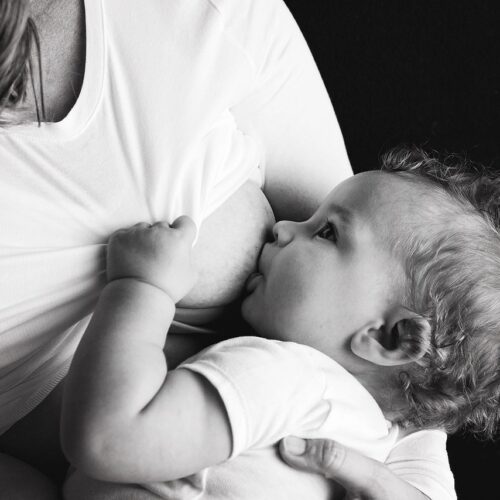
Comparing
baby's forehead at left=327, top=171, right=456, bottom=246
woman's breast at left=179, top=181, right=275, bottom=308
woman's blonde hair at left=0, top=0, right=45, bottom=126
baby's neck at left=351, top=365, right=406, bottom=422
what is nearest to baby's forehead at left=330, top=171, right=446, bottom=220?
baby's forehead at left=327, top=171, right=456, bottom=246

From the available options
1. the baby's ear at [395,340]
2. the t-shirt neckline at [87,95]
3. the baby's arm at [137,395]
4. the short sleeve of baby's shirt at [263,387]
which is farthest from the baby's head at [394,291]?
the t-shirt neckline at [87,95]

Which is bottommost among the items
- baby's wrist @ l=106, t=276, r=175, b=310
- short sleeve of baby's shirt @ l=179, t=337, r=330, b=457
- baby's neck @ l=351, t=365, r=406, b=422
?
baby's neck @ l=351, t=365, r=406, b=422

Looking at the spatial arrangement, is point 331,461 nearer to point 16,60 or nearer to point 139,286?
point 139,286

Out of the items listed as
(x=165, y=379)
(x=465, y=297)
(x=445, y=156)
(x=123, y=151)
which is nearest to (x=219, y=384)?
(x=165, y=379)

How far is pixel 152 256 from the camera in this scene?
856 mm

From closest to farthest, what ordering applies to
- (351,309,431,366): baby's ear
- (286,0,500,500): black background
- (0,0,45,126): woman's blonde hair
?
(0,0,45,126): woman's blonde hair → (351,309,431,366): baby's ear → (286,0,500,500): black background

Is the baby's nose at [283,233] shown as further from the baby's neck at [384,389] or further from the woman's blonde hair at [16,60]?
the woman's blonde hair at [16,60]

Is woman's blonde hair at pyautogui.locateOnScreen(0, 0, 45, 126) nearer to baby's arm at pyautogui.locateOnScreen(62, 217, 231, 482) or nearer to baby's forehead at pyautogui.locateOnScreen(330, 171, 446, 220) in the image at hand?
baby's arm at pyautogui.locateOnScreen(62, 217, 231, 482)

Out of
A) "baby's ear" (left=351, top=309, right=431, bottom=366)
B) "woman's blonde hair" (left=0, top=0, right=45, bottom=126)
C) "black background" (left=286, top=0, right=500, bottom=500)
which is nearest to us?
"woman's blonde hair" (left=0, top=0, right=45, bottom=126)

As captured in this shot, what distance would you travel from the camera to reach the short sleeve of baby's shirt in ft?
2.63

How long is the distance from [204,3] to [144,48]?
0.11 meters

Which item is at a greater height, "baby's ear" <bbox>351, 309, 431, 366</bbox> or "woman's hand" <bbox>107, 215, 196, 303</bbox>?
"woman's hand" <bbox>107, 215, 196, 303</bbox>

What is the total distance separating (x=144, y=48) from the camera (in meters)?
0.89

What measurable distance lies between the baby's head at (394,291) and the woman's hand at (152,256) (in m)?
0.19
